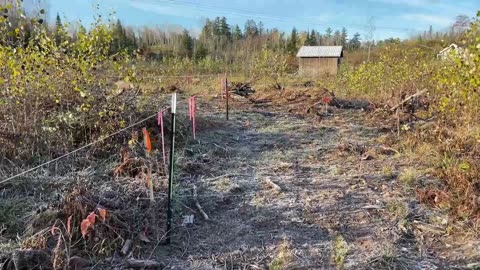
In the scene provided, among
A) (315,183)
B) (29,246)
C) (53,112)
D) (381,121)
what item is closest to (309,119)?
(381,121)

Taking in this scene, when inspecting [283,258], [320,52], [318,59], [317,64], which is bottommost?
[283,258]

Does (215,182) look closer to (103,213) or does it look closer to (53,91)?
(103,213)

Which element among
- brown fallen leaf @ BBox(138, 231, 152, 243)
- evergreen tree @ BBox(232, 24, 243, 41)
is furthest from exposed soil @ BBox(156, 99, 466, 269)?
evergreen tree @ BBox(232, 24, 243, 41)

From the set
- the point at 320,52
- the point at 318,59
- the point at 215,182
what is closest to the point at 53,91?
the point at 215,182

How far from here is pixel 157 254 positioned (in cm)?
305

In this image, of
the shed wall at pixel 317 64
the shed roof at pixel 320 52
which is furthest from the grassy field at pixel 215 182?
the shed roof at pixel 320 52

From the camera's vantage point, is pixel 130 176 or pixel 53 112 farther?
pixel 53 112

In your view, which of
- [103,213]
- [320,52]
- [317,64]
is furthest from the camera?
[320,52]

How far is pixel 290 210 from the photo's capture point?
149 inches

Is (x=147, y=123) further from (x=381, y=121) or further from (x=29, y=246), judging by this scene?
(x=381, y=121)

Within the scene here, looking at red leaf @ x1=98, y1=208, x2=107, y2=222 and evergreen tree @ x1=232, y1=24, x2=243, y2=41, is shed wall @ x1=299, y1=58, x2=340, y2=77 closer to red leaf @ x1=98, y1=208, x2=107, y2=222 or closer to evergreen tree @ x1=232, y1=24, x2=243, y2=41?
evergreen tree @ x1=232, y1=24, x2=243, y2=41

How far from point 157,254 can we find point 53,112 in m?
3.25

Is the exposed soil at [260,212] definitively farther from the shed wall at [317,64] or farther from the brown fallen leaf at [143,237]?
the shed wall at [317,64]

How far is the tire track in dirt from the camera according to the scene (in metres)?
3.01
